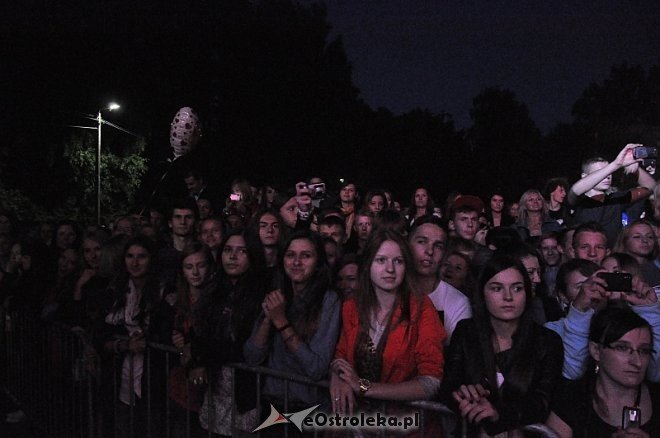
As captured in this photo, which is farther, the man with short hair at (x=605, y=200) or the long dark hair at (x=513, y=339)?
the man with short hair at (x=605, y=200)

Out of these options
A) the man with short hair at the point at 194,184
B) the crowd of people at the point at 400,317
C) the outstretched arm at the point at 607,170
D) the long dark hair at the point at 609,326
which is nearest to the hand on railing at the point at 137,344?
the crowd of people at the point at 400,317

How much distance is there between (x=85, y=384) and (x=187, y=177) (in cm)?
426

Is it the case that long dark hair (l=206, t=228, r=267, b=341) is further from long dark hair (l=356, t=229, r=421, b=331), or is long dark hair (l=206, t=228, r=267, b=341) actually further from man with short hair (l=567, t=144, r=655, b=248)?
man with short hair (l=567, t=144, r=655, b=248)

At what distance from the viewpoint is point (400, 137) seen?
57.7m

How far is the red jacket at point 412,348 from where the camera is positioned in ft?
12.4

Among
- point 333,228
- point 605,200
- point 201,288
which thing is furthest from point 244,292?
point 605,200

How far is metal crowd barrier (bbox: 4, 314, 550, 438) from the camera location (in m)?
4.03

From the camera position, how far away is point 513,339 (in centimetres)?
358

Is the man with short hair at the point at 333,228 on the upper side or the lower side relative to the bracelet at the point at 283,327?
upper

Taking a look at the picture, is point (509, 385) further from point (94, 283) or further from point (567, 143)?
point (567, 143)

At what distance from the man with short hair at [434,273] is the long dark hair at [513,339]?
0.41m

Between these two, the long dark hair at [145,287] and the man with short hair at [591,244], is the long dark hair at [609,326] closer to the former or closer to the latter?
the man with short hair at [591,244]

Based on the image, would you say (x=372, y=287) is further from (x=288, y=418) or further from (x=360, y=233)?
(x=360, y=233)

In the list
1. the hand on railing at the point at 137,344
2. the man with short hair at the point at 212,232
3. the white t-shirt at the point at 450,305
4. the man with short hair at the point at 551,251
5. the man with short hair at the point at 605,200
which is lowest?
the hand on railing at the point at 137,344
